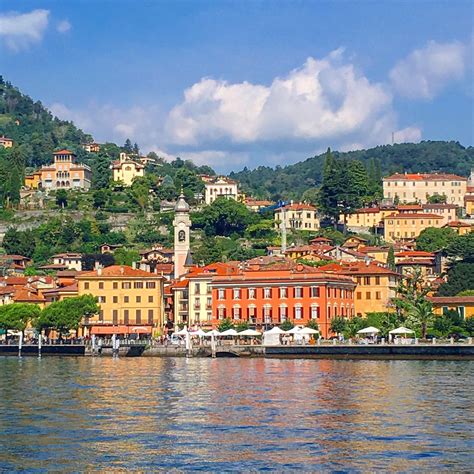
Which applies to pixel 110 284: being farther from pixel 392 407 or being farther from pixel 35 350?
pixel 392 407

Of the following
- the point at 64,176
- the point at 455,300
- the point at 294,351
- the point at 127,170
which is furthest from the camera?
the point at 64,176

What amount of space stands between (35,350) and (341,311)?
2431 centimetres

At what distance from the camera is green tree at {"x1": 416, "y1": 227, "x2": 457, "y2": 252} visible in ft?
484

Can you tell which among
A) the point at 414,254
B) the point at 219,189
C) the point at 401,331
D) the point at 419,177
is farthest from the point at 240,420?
the point at 419,177

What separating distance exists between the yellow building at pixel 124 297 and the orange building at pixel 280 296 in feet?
28.4

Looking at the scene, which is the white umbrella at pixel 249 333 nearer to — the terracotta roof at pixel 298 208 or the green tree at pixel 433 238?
the green tree at pixel 433 238

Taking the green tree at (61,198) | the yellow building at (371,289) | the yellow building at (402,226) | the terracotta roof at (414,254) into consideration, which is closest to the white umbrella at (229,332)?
the yellow building at (371,289)

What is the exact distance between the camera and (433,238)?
150 metres

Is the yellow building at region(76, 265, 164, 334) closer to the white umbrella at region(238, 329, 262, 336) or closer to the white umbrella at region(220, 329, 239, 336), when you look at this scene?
the white umbrella at region(220, 329, 239, 336)

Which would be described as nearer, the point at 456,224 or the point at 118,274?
the point at 118,274

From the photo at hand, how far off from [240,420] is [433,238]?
11132 centimetres

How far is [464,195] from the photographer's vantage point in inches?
7589

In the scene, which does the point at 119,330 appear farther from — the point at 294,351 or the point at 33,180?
the point at 33,180

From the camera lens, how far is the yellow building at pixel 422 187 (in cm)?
18950
